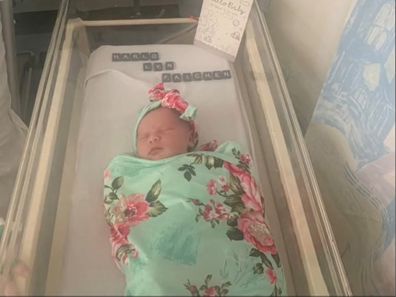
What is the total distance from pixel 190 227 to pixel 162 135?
285 mm

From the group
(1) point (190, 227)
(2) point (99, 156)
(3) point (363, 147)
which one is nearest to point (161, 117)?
(2) point (99, 156)

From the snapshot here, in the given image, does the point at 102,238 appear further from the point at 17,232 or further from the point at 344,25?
the point at 344,25

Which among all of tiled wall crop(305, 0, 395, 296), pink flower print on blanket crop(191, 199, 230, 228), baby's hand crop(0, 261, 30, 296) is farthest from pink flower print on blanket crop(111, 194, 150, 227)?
tiled wall crop(305, 0, 395, 296)

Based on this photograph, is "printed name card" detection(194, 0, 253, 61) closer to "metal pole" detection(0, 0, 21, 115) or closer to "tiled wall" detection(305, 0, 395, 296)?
"tiled wall" detection(305, 0, 395, 296)

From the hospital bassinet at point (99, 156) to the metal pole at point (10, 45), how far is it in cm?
16

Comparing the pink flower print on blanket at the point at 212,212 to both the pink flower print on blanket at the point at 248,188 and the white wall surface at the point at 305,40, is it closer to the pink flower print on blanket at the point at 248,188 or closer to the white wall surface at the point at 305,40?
the pink flower print on blanket at the point at 248,188

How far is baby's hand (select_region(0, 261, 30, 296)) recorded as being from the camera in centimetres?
100

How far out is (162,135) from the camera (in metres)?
1.24

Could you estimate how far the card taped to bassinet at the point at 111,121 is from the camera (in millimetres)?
1122

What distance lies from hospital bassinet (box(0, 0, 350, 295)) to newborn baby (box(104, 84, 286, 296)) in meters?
0.08

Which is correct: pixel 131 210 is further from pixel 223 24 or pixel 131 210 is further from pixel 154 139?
pixel 223 24

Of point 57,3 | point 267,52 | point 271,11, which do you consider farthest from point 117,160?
point 57,3

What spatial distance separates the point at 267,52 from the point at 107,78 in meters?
0.50

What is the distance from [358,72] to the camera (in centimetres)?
130
